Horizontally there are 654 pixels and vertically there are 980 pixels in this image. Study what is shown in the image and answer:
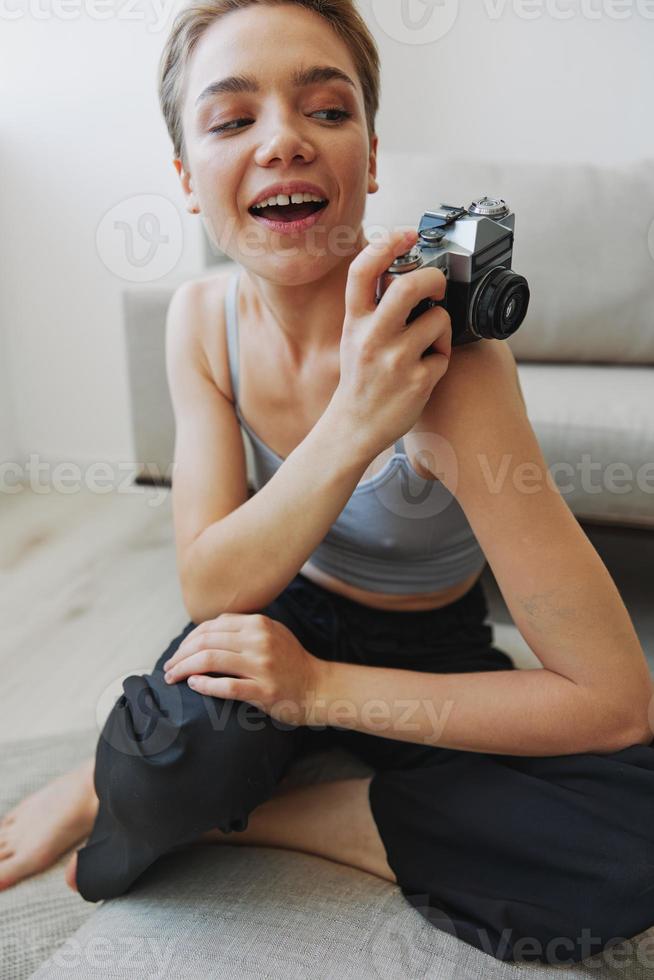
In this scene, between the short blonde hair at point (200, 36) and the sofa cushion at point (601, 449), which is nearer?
the short blonde hair at point (200, 36)

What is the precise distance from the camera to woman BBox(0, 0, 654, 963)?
753 millimetres

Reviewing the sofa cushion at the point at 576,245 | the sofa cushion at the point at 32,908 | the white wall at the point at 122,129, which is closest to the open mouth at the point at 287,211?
the sofa cushion at the point at 32,908

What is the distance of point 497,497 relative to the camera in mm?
756

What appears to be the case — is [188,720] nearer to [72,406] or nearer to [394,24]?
[72,406]

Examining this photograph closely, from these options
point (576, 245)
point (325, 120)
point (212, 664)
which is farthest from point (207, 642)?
point (576, 245)

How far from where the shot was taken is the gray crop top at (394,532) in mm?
895

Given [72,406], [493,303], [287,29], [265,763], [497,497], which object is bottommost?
[72,406]

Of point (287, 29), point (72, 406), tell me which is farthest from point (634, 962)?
point (72, 406)

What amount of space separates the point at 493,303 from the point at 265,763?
0.46 m

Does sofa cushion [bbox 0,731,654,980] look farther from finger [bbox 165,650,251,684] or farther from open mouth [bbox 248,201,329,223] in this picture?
open mouth [bbox 248,201,329,223]

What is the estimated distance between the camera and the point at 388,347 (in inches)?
27.2

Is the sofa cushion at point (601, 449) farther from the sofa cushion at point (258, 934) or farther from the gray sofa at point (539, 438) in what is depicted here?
the sofa cushion at point (258, 934)

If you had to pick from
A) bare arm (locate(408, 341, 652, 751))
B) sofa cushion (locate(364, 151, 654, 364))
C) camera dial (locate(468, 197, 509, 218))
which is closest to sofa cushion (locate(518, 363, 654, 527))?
sofa cushion (locate(364, 151, 654, 364))

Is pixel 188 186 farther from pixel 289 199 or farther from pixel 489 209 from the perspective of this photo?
pixel 489 209
